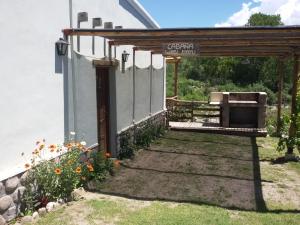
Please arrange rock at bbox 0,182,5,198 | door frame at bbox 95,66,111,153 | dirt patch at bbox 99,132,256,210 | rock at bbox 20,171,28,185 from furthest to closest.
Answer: door frame at bbox 95,66,111,153 < dirt patch at bbox 99,132,256,210 < rock at bbox 20,171,28,185 < rock at bbox 0,182,5,198

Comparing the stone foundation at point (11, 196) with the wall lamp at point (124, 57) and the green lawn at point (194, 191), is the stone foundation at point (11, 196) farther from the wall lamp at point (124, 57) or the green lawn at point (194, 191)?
the wall lamp at point (124, 57)

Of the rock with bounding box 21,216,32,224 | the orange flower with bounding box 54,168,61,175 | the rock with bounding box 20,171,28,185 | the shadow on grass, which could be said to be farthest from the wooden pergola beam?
the rock with bounding box 21,216,32,224

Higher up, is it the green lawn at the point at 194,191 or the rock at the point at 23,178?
the rock at the point at 23,178

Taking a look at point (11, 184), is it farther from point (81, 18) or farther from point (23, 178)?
point (81, 18)

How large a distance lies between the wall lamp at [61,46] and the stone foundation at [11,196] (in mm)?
2062

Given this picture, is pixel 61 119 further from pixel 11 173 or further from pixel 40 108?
pixel 11 173

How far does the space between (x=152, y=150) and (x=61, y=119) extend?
176 inches

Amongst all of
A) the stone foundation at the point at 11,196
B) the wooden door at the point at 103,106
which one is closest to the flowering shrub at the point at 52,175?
the stone foundation at the point at 11,196

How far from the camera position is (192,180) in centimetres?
762

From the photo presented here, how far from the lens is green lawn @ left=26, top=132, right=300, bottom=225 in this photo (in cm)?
552

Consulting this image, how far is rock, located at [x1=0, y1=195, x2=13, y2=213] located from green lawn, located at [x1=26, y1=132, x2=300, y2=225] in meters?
0.49

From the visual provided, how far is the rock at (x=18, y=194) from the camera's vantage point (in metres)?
Answer: 5.23

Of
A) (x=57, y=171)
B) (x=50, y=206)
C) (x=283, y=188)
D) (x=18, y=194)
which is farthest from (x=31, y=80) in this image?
(x=283, y=188)

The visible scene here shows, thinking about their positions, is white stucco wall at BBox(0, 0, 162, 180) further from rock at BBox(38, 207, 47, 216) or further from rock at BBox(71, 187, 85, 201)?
rock at BBox(71, 187, 85, 201)
